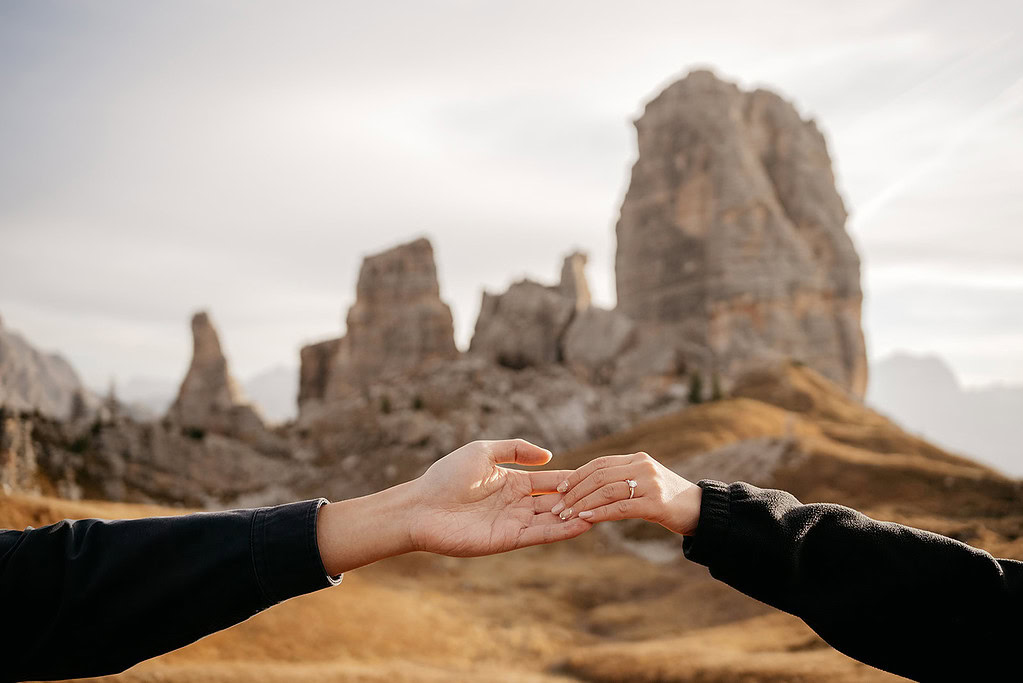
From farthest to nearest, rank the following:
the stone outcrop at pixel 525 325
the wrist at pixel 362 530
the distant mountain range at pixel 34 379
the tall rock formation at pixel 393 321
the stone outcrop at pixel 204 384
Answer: the tall rock formation at pixel 393 321 < the stone outcrop at pixel 204 384 < the stone outcrop at pixel 525 325 < the distant mountain range at pixel 34 379 < the wrist at pixel 362 530

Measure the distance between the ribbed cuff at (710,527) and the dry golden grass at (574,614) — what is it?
9395mm

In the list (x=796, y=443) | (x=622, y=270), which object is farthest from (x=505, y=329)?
(x=796, y=443)

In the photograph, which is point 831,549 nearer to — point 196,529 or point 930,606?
point 930,606

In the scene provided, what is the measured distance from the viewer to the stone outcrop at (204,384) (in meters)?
51.1

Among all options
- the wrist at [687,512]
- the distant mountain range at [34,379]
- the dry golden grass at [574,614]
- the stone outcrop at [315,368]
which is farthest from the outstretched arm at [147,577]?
the stone outcrop at [315,368]

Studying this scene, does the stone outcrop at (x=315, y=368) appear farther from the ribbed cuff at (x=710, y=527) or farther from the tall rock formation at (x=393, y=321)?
the ribbed cuff at (x=710, y=527)

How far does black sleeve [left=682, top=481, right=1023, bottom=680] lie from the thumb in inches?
34.1

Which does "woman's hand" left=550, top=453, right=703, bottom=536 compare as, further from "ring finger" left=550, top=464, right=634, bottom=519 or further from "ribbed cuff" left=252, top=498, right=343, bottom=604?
"ribbed cuff" left=252, top=498, right=343, bottom=604

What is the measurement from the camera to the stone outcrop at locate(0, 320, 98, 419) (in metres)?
48.8

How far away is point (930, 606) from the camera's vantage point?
2.41 m

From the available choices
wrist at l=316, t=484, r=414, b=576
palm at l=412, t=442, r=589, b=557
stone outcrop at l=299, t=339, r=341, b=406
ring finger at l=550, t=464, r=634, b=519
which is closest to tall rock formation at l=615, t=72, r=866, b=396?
stone outcrop at l=299, t=339, r=341, b=406

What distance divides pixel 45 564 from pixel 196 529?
48cm

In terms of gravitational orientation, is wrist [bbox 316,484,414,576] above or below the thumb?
below

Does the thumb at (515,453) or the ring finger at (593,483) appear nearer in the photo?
the ring finger at (593,483)
